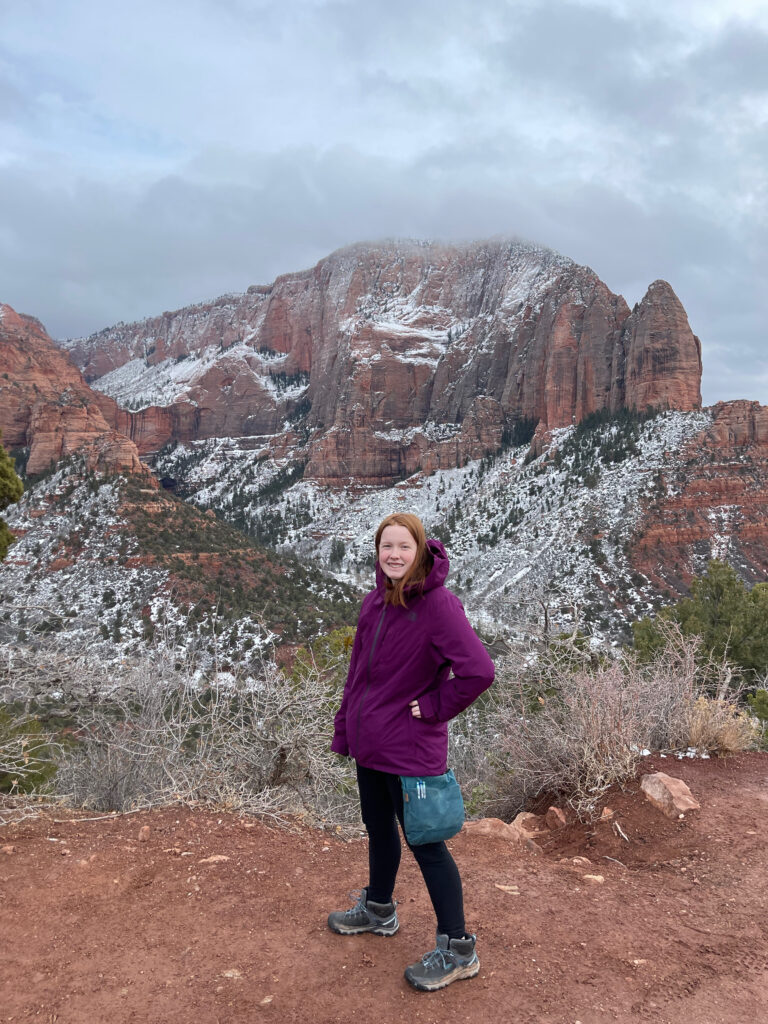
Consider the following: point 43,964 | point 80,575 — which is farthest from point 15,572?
point 43,964

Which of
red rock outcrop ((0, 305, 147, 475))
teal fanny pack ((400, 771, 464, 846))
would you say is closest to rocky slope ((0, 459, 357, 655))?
red rock outcrop ((0, 305, 147, 475))

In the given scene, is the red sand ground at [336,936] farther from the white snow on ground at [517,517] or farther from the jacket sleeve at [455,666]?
the white snow on ground at [517,517]

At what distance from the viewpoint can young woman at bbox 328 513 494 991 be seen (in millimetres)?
2473

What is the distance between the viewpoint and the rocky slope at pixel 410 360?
7556 centimetres

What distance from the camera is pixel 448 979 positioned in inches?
98.5

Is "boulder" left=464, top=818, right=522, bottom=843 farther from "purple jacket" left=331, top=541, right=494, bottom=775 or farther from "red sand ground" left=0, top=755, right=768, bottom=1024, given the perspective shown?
"purple jacket" left=331, top=541, right=494, bottom=775

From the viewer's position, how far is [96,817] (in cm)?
453

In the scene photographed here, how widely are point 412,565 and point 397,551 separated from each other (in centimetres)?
9

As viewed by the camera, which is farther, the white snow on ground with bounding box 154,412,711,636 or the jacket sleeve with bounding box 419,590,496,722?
the white snow on ground with bounding box 154,412,711,636

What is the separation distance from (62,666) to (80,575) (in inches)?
1151

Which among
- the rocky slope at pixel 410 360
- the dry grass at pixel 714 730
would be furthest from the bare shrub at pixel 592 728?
the rocky slope at pixel 410 360

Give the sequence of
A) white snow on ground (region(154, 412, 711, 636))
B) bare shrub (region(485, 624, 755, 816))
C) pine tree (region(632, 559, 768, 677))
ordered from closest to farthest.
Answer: bare shrub (region(485, 624, 755, 816)), pine tree (region(632, 559, 768, 677)), white snow on ground (region(154, 412, 711, 636))

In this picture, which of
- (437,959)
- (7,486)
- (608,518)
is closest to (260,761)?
(437,959)

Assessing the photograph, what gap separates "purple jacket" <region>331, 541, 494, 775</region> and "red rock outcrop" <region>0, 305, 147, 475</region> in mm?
42378
